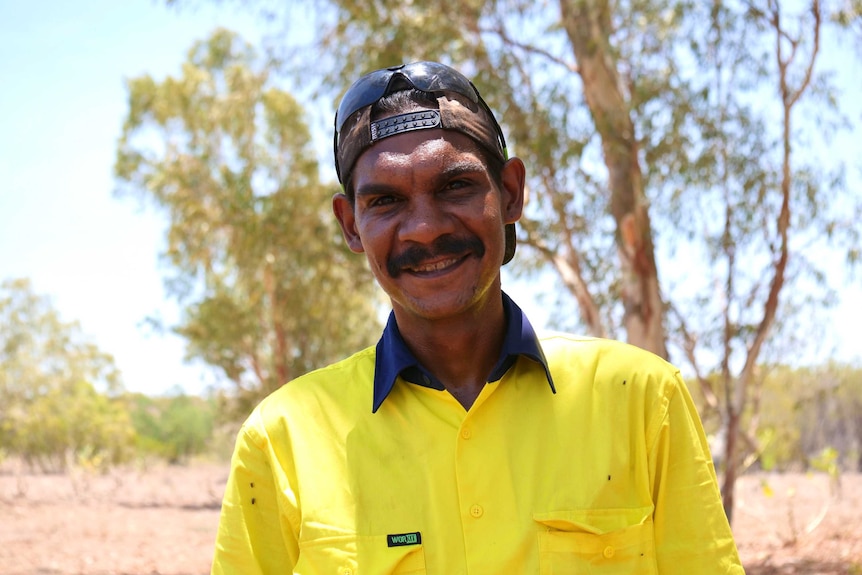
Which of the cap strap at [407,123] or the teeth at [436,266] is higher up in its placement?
the cap strap at [407,123]

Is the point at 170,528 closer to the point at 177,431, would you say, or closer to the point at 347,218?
the point at 347,218

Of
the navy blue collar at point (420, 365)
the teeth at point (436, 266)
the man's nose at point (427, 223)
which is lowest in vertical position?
the navy blue collar at point (420, 365)

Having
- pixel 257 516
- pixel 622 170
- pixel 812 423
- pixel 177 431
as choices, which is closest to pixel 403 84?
pixel 257 516

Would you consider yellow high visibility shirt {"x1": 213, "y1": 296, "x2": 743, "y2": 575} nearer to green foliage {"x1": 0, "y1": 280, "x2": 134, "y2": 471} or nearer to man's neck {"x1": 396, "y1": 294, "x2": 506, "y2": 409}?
man's neck {"x1": 396, "y1": 294, "x2": 506, "y2": 409}

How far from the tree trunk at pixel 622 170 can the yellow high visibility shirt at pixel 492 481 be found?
684 centimetres

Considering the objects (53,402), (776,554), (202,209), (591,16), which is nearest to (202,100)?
(202,209)

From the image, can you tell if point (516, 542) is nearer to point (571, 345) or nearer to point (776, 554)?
point (571, 345)

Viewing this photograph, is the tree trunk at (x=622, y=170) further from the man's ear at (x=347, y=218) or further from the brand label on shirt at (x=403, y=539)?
the brand label on shirt at (x=403, y=539)

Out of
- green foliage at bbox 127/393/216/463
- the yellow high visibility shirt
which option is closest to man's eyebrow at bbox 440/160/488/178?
the yellow high visibility shirt

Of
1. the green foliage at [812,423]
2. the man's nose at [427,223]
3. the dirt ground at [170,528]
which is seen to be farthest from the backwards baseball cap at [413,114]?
Result: the green foliage at [812,423]

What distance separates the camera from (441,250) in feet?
5.24

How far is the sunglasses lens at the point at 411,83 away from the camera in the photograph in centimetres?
168

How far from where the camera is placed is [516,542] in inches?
55.9

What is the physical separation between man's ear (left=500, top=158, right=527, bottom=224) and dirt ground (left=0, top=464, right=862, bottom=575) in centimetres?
730
